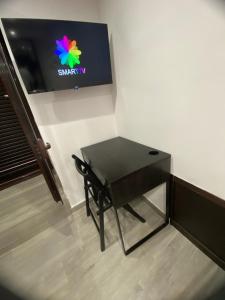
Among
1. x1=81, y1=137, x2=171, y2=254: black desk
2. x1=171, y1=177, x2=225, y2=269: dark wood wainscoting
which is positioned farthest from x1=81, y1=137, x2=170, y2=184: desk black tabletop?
x1=171, y1=177, x2=225, y2=269: dark wood wainscoting

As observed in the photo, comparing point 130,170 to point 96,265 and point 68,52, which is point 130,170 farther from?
point 68,52

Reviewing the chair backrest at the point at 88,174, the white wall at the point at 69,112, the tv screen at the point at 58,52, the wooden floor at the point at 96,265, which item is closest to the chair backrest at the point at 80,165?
the chair backrest at the point at 88,174

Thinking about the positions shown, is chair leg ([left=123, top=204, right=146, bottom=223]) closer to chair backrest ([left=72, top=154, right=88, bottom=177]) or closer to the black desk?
the black desk

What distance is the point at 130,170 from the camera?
1.00 meters

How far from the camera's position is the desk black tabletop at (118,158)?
3.31 ft

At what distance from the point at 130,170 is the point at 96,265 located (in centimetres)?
89

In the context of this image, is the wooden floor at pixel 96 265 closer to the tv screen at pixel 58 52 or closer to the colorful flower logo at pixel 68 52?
the tv screen at pixel 58 52

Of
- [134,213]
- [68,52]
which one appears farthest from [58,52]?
[134,213]

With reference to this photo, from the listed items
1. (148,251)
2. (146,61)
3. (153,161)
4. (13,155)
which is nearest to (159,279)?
(148,251)

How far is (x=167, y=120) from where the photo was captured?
109 centimetres

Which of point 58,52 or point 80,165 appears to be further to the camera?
point 80,165

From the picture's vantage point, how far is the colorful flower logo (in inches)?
42.4

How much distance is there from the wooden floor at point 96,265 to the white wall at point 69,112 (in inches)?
18.2

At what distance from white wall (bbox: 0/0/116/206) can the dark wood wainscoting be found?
99 centimetres
